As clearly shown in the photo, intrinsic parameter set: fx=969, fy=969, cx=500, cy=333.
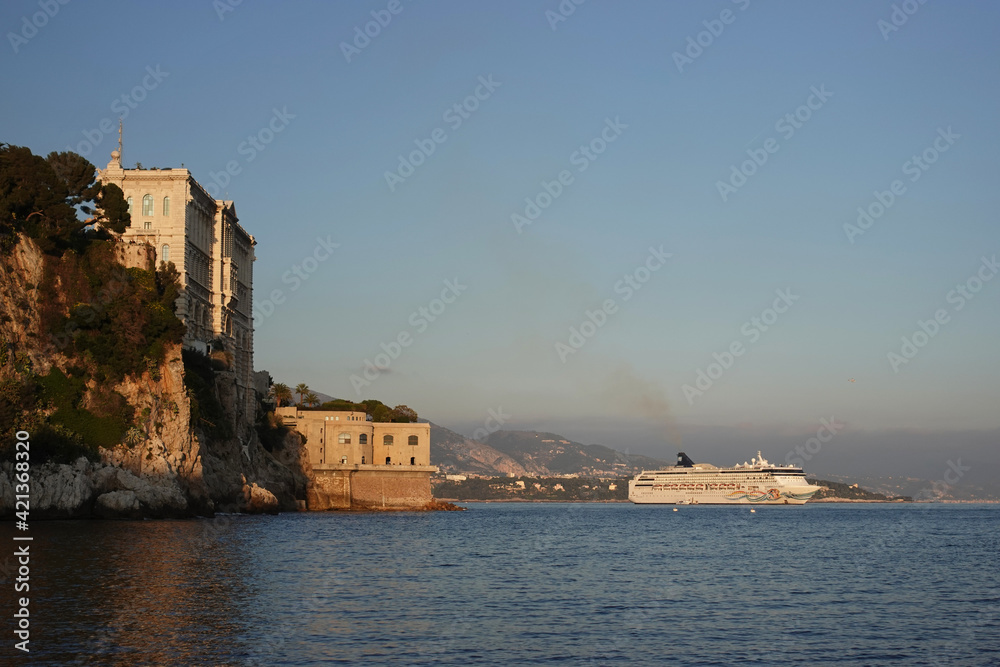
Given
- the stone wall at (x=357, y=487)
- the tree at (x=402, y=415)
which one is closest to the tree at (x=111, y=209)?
the stone wall at (x=357, y=487)

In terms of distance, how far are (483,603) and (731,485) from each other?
15030 cm

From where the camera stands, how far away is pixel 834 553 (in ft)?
163

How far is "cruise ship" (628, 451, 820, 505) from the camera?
553ft

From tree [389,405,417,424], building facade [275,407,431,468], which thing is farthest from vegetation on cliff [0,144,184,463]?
tree [389,405,417,424]

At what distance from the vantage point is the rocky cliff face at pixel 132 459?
176ft

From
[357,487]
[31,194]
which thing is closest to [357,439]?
[357,487]

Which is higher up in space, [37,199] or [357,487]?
[37,199]

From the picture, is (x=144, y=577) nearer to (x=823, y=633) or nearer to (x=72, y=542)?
(x=72, y=542)

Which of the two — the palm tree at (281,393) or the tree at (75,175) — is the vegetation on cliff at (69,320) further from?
the palm tree at (281,393)

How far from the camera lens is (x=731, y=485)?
171625mm

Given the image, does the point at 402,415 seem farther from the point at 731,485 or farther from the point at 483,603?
the point at 483,603

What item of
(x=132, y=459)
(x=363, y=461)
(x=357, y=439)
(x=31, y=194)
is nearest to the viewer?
(x=132, y=459)

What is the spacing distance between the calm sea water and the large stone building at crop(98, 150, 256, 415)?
36.8 metres

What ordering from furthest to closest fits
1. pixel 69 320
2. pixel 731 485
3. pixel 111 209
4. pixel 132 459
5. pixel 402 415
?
pixel 731 485 → pixel 402 415 → pixel 111 209 → pixel 69 320 → pixel 132 459
